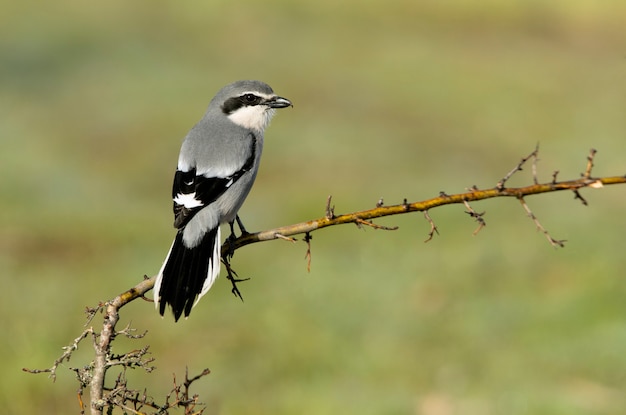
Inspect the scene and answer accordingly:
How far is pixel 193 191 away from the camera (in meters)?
4.96

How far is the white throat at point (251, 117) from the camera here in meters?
5.66

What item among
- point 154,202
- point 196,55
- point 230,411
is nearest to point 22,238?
point 154,202

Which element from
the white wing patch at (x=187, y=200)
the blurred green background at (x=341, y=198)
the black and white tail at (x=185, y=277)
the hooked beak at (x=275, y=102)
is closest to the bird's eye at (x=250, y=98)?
the hooked beak at (x=275, y=102)

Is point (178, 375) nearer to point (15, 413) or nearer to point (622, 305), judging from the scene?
point (15, 413)

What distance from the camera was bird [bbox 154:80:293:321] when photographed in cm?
393

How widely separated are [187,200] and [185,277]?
44.0 inches

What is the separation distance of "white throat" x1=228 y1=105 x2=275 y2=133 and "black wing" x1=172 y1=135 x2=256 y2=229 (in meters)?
0.55

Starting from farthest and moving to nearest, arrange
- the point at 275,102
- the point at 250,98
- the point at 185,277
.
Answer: the point at 275,102
the point at 250,98
the point at 185,277

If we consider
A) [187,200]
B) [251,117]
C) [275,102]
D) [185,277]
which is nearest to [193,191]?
[187,200]

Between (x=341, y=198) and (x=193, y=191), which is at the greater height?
(x=341, y=198)

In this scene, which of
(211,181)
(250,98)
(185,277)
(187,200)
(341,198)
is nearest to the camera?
(185,277)

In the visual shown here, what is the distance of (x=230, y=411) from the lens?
26.5 feet

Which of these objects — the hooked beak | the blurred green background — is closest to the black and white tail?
the blurred green background

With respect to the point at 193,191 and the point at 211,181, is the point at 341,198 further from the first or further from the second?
the point at 193,191
